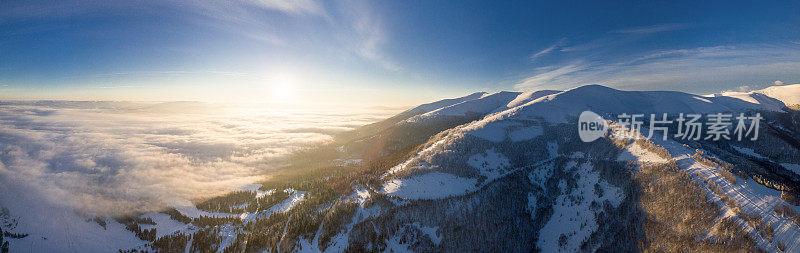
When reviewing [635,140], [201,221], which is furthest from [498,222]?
[201,221]

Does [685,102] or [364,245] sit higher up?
[685,102]

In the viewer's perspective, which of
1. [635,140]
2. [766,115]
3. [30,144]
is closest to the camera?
[635,140]

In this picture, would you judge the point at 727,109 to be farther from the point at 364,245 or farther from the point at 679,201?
the point at 364,245

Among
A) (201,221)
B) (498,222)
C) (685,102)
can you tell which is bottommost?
(201,221)

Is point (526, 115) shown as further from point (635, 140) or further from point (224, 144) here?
point (224, 144)

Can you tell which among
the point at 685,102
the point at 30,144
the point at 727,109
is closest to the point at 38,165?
the point at 30,144

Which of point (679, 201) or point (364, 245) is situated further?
point (364, 245)

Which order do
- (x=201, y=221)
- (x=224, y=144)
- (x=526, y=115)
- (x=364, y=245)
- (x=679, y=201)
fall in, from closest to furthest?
1. (x=679, y=201)
2. (x=364, y=245)
3. (x=201, y=221)
4. (x=526, y=115)
5. (x=224, y=144)
